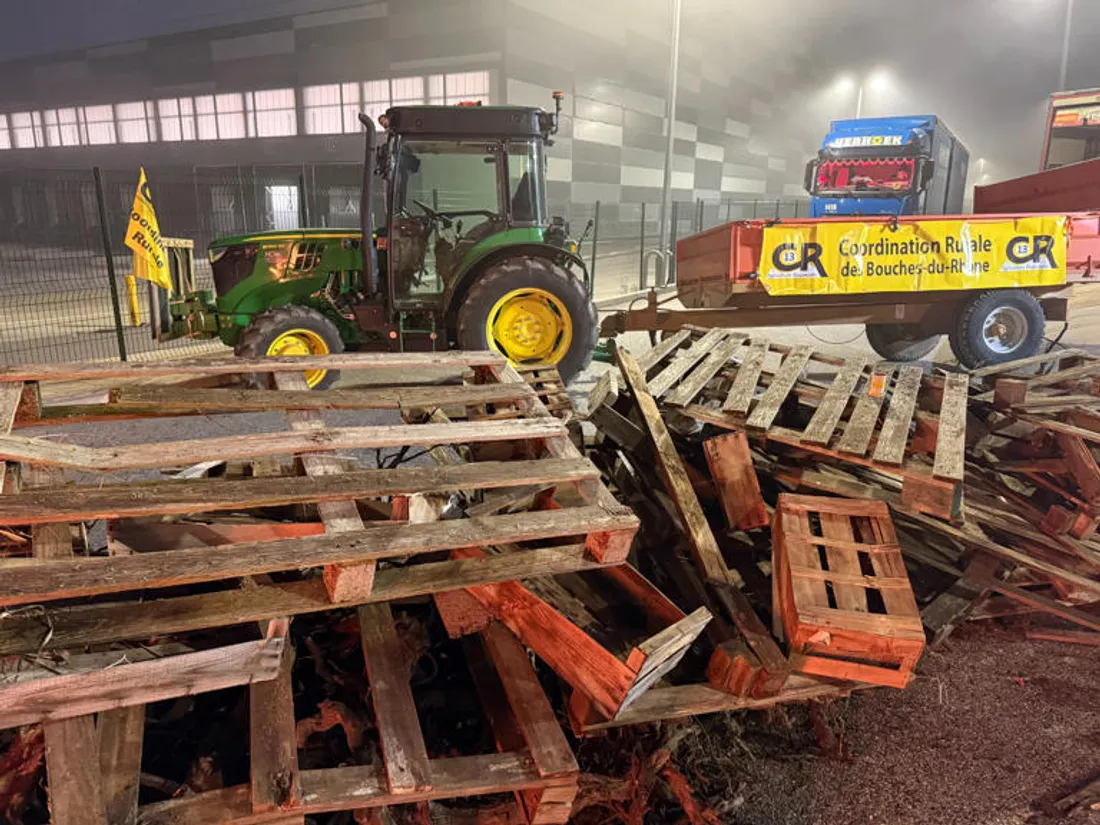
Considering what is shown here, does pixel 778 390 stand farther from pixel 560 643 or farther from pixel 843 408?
pixel 560 643

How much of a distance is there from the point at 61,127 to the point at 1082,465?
3840 cm

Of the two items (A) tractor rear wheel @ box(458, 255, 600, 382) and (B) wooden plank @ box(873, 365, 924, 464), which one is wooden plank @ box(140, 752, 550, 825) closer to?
(B) wooden plank @ box(873, 365, 924, 464)

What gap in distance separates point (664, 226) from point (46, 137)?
102 feet

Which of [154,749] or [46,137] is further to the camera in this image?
[46,137]

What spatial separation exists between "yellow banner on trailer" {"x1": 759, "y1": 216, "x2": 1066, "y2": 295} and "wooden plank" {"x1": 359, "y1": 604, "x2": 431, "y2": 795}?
17.8 feet

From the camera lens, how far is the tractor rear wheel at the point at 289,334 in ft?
20.3

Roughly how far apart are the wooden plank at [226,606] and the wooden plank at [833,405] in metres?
1.63

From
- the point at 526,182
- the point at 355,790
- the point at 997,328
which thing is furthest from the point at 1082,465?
the point at 526,182

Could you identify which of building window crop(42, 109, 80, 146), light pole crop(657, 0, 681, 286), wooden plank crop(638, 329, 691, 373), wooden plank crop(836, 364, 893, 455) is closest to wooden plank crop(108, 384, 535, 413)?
wooden plank crop(836, 364, 893, 455)

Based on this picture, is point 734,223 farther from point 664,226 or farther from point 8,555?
point 664,226

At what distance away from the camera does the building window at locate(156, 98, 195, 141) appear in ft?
88.3

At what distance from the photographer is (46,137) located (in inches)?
1249

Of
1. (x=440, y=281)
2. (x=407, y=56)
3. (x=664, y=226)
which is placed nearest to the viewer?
(x=440, y=281)

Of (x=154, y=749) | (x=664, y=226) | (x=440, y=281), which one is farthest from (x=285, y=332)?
(x=664, y=226)
